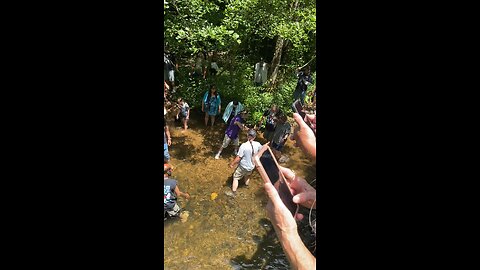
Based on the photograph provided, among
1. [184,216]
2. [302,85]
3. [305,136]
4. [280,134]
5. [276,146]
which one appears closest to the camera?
[305,136]

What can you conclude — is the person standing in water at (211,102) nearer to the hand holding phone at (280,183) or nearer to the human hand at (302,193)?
the hand holding phone at (280,183)

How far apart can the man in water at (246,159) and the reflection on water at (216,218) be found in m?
0.23

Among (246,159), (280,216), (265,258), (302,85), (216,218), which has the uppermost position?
(302,85)

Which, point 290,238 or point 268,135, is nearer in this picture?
point 290,238

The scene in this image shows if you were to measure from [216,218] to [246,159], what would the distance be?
3.75ft

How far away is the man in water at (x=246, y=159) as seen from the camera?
642 cm

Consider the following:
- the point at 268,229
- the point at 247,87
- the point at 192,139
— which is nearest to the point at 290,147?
the point at 247,87

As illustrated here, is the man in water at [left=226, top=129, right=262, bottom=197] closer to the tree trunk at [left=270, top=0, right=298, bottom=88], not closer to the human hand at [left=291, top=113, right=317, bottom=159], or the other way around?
the human hand at [left=291, top=113, right=317, bottom=159]

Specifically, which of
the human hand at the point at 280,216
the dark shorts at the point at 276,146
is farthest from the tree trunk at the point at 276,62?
the human hand at the point at 280,216

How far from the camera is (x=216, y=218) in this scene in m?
6.11

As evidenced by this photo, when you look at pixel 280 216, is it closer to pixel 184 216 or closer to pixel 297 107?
pixel 184 216

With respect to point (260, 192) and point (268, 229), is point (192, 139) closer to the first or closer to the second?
point (260, 192)

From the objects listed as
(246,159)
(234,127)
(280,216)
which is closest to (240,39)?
(234,127)

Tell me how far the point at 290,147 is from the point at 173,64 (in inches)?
127
